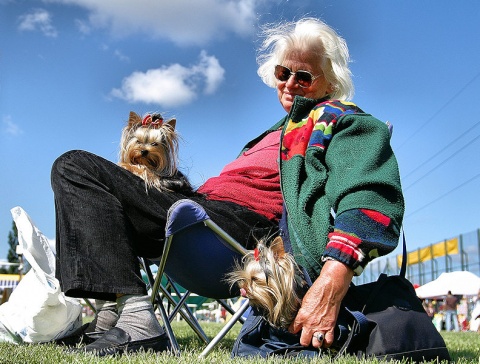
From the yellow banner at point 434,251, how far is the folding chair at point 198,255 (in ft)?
74.9

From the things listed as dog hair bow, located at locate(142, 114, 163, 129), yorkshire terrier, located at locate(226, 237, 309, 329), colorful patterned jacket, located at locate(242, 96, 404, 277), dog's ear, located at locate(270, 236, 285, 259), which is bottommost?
yorkshire terrier, located at locate(226, 237, 309, 329)

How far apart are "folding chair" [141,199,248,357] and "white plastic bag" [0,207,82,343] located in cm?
52

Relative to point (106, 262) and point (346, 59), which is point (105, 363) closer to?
point (106, 262)

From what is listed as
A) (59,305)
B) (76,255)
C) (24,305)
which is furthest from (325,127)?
(24,305)

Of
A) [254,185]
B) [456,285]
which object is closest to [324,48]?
[254,185]

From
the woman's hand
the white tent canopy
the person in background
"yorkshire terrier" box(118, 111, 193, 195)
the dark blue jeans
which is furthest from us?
the white tent canopy

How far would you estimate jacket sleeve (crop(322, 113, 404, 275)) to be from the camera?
1.90 metres

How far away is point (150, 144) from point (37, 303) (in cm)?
105

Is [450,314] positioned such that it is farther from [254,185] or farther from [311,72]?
[254,185]

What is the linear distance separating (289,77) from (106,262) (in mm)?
1392

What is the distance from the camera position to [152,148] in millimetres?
3072

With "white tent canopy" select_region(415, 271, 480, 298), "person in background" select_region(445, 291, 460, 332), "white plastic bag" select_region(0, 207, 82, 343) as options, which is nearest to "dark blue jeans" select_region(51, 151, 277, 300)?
"white plastic bag" select_region(0, 207, 82, 343)

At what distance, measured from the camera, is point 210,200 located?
8.41 ft

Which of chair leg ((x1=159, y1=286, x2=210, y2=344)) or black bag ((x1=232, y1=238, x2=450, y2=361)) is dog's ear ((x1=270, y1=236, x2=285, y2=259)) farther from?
chair leg ((x1=159, y1=286, x2=210, y2=344))
